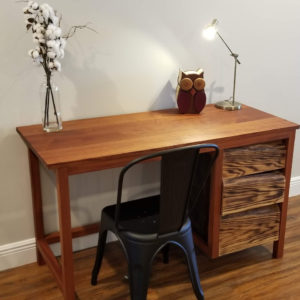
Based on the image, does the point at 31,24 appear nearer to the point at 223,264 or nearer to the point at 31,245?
the point at 31,245

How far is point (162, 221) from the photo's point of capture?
1997 millimetres

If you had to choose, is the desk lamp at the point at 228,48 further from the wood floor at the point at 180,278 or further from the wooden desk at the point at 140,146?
the wood floor at the point at 180,278

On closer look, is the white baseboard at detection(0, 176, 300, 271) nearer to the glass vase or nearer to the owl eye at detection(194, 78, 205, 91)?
the glass vase

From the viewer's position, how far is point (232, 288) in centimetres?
240

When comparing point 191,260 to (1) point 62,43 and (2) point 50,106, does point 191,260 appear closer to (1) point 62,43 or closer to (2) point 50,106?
(2) point 50,106

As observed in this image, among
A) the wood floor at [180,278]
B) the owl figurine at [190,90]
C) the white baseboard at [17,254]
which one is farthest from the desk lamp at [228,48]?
the white baseboard at [17,254]

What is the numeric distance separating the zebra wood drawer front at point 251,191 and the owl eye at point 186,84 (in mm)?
531

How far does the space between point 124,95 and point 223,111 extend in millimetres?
553

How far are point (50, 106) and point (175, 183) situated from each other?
749 mm

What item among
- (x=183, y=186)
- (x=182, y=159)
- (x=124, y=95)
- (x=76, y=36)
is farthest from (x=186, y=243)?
(x=76, y=36)

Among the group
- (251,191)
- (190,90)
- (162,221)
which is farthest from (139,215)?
(190,90)

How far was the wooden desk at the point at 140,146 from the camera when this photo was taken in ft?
6.55

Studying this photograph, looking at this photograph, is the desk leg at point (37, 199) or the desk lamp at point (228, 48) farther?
the desk lamp at point (228, 48)

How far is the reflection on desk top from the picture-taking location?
1997mm
